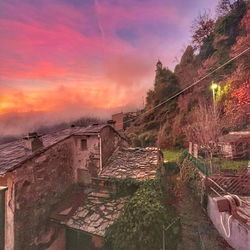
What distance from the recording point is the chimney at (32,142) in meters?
8.18

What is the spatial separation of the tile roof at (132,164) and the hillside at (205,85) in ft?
28.8

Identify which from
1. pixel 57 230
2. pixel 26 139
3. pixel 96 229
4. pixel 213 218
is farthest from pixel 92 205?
pixel 213 218

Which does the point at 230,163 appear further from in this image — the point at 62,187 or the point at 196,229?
the point at 62,187

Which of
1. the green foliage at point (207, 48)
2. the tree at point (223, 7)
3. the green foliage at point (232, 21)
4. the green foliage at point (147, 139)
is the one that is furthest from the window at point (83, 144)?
the tree at point (223, 7)

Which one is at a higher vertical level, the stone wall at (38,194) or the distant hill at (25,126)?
the distant hill at (25,126)

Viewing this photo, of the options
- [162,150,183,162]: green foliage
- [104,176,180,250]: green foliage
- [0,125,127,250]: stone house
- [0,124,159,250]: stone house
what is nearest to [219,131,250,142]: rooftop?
[162,150,183,162]: green foliage

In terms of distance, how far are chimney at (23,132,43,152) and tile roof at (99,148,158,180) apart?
3949 mm

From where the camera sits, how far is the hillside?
54.0ft

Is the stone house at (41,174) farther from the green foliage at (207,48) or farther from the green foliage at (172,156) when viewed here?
the green foliage at (207,48)

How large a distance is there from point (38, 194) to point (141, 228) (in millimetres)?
5378

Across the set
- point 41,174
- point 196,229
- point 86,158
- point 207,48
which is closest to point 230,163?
point 196,229

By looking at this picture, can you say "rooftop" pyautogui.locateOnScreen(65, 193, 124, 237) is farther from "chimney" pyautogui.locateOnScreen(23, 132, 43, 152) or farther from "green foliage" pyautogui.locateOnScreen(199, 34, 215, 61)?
"green foliage" pyautogui.locateOnScreen(199, 34, 215, 61)

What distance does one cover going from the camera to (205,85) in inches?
965

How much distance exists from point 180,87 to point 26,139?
3188cm
